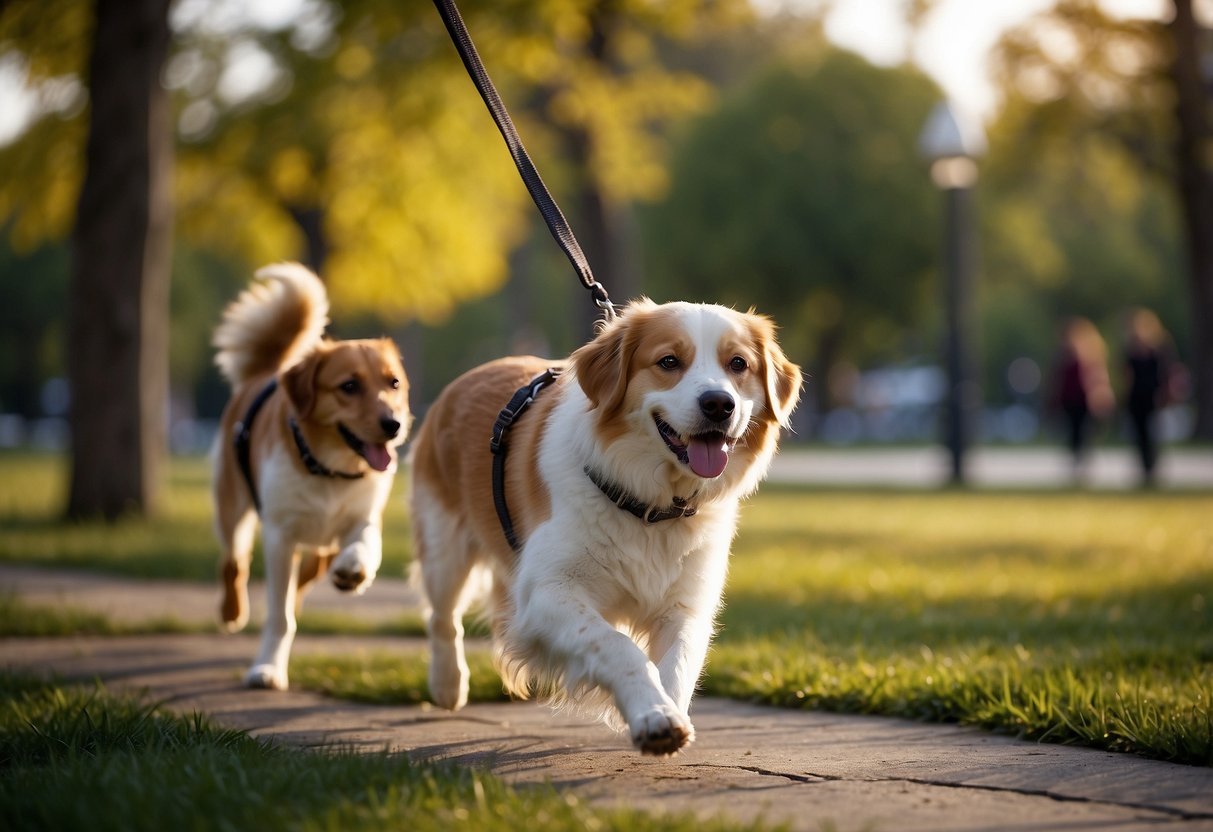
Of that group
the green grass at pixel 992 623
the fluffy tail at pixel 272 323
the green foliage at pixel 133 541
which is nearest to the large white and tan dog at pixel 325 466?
the fluffy tail at pixel 272 323

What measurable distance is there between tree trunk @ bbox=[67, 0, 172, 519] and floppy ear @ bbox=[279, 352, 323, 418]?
7459mm

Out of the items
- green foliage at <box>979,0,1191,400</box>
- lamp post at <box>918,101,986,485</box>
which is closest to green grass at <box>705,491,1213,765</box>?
lamp post at <box>918,101,986,485</box>

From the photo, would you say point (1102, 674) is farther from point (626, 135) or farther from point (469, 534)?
point (626, 135)

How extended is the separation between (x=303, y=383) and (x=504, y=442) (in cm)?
131

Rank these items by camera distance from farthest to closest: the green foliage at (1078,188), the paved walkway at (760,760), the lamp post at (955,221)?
the green foliage at (1078,188), the lamp post at (955,221), the paved walkway at (760,760)

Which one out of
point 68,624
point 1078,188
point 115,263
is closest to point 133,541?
point 115,263

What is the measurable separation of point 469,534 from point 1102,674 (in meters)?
2.61

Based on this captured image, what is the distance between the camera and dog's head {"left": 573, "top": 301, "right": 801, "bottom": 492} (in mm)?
4445

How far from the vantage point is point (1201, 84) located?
2853 centimetres

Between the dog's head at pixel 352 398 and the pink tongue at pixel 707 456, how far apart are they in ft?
6.12

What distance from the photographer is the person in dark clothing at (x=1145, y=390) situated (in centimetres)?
1959

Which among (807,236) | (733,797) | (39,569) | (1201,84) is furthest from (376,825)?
(807,236)

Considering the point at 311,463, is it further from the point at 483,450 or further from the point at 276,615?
the point at 483,450

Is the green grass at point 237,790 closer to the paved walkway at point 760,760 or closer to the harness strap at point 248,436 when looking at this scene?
the paved walkway at point 760,760
